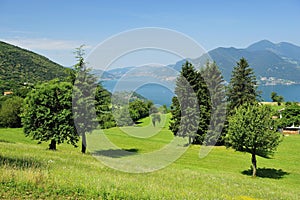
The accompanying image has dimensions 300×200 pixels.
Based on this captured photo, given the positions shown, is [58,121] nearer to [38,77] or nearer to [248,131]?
[248,131]

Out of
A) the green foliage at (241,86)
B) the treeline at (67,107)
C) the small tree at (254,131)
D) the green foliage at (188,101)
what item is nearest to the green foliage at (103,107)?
the treeline at (67,107)

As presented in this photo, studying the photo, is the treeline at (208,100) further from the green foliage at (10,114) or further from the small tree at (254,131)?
the green foliage at (10,114)

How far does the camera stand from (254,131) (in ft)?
112

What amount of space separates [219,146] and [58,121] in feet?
113

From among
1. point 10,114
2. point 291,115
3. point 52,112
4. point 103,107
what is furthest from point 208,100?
point 291,115

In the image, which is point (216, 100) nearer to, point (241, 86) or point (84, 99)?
point (241, 86)

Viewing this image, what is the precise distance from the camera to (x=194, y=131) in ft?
177

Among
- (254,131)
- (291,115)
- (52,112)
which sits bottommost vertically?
(254,131)

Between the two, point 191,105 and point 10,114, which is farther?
point 10,114

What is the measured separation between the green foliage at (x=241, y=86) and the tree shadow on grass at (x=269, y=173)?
22.8 meters

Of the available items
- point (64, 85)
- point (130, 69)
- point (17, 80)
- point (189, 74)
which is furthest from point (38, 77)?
point (130, 69)

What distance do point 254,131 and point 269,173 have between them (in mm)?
8181

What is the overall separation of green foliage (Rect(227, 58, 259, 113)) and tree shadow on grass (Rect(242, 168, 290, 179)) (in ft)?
74.7

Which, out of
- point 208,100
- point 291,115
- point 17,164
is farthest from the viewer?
point 291,115
